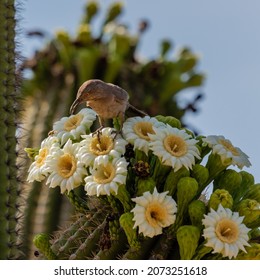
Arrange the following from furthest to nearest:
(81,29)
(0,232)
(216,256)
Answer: (81,29), (0,232), (216,256)

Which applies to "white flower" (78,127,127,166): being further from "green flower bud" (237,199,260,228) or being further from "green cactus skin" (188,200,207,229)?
"green flower bud" (237,199,260,228)

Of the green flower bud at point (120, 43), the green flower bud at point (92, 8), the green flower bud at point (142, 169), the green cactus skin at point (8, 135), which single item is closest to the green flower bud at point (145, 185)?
the green flower bud at point (142, 169)

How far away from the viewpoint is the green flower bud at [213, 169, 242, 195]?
2.54 metres

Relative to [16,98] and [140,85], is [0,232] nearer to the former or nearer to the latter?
[16,98]

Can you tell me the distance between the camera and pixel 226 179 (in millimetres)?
2547

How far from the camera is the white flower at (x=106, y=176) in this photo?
7.74 feet

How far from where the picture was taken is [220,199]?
2.39 meters

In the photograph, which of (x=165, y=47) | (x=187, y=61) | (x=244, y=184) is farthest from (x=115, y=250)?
(x=187, y=61)

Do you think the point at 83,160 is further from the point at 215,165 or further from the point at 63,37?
the point at 63,37

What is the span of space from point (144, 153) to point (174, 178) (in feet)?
0.43

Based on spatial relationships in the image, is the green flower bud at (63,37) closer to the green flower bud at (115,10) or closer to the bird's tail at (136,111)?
the green flower bud at (115,10)

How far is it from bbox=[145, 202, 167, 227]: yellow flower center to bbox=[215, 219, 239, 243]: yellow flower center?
168 millimetres
